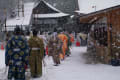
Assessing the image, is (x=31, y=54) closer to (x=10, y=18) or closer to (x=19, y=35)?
(x=19, y=35)

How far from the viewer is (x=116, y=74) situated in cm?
644

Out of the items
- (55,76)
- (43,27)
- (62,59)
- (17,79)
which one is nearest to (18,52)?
(17,79)

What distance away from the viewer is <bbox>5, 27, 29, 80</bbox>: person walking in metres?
4.95

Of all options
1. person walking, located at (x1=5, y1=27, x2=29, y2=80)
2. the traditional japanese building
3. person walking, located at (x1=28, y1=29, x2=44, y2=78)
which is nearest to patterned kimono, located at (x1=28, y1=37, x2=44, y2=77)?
person walking, located at (x1=28, y1=29, x2=44, y2=78)

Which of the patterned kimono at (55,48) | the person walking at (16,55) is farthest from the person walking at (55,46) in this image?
the person walking at (16,55)

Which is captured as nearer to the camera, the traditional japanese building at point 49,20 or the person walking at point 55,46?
the person walking at point 55,46

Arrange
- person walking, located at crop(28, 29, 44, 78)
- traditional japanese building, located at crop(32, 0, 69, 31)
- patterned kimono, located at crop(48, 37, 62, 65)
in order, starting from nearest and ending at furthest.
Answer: person walking, located at crop(28, 29, 44, 78) → patterned kimono, located at crop(48, 37, 62, 65) → traditional japanese building, located at crop(32, 0, 69, 31)

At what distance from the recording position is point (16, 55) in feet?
16.3

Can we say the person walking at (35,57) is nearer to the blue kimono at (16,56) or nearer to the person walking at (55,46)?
the blue kimono at (16,56)

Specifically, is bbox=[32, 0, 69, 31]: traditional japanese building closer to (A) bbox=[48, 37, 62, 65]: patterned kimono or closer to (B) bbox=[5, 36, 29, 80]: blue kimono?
(A) bbox=[48, 37, 62, 65]: patterned kimono

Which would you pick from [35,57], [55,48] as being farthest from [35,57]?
[55,48]

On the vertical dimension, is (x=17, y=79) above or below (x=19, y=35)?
below

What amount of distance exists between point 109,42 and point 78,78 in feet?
10.3

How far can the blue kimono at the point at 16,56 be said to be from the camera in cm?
495
